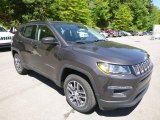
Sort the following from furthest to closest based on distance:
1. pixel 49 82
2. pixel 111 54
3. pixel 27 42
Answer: pixel 49 82 < pixel 27 42 < pixel 111 54

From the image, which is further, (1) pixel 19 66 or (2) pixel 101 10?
(2) pixel 101 10

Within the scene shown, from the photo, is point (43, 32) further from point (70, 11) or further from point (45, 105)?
point (70, 11)

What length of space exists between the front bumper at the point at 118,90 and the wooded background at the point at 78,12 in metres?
22.3

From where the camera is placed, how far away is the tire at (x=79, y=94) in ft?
13.2

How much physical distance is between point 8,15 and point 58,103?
23.6 metres

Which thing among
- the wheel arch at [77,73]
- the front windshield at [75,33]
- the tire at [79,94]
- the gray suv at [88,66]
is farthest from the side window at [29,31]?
the tire at [79,94]

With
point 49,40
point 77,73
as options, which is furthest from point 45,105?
point 49,40

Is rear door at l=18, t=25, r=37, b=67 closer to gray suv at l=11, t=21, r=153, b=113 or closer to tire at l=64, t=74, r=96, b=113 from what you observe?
gray suv at l=11, t=21, r=153, b=113

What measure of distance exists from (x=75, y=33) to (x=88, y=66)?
4.64 feet

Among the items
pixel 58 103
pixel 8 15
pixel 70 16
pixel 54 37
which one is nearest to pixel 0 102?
pixel 58 103

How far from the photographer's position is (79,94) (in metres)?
4.30

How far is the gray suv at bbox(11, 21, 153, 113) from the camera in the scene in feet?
12.1

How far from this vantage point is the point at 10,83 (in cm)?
605

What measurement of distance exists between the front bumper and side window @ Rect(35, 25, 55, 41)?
1.83 m
